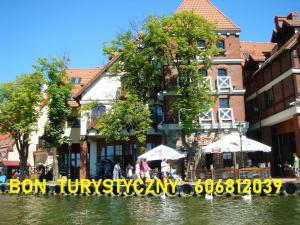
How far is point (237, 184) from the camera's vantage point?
23.2 meters

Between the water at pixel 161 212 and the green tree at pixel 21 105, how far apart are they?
1529 cm

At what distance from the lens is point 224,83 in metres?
34.3

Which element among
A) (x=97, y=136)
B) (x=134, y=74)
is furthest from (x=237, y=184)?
(x=97, y=136)

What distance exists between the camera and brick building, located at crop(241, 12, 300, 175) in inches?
1141

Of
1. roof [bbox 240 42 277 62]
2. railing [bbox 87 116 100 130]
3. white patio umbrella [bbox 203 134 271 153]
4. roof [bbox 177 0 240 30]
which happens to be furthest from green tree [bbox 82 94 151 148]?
roof [bbox 240 42 277 62]

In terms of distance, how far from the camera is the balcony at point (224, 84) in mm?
34188

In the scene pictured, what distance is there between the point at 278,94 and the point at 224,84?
4.93 m

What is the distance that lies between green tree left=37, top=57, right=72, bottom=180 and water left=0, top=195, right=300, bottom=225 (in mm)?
14714

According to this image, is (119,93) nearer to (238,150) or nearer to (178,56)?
(178,56)

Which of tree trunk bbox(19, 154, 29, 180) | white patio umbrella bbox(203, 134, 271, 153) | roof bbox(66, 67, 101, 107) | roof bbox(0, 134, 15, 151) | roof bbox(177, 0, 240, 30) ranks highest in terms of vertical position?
roof bbox(177, 0, 240, 30)

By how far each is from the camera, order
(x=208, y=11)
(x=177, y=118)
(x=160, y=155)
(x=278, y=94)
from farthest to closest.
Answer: (x=208, y=11), (x=177, y=118), (x=278, y=94), (x=160, y=155)

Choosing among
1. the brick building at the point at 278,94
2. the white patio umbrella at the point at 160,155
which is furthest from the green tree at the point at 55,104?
the brick building at the point at 278,94

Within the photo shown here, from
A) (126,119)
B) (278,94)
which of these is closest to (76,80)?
(126,119)

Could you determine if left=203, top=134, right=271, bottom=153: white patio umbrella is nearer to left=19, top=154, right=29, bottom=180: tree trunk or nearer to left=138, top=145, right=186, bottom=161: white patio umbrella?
left=138, top=145, right=186, bottom=161: white patio umbrella
